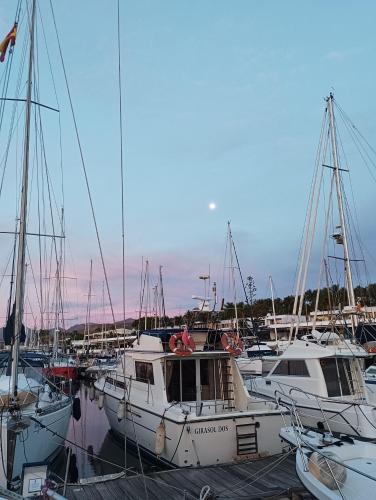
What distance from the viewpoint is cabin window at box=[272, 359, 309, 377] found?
480 inches

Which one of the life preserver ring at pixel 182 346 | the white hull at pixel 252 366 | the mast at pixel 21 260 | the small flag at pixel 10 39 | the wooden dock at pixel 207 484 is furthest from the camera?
the white hull at pixel 252 366

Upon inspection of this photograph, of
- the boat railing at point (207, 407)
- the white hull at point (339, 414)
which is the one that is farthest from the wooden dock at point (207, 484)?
the boat railing at point (207, 407)

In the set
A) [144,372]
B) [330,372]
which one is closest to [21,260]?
[144,372]

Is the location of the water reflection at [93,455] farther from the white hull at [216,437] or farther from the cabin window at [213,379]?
the cabin window at [213,379]

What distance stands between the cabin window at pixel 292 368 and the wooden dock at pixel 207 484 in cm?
376

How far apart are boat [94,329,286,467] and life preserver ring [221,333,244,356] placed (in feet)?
0.52

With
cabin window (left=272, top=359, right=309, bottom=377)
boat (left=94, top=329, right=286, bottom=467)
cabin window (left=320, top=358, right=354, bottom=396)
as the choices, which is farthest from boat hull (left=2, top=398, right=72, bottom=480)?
cabin window (left=320, top=358, right=354, bottom=396)

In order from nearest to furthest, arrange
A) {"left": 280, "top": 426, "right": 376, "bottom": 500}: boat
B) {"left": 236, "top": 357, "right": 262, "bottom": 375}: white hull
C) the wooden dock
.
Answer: {"left": 280, "top": 426, "right": 376, "bottom": 500}: boat
the wooden dock
{"left": 236, "top": 357, "right": 262, "bottom": 375}: white hull

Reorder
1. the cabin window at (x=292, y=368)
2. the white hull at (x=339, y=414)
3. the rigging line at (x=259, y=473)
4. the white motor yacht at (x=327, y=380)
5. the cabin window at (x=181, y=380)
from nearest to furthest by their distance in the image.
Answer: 1. the rigging line at (x=259, y=473)
2. the white hull at (x=339, y=414)
3. the white motor yacht at (x=327, y=380)
4. the cabin window at (x=181, y=380)
5. the cabin window at (x=292, y=368)

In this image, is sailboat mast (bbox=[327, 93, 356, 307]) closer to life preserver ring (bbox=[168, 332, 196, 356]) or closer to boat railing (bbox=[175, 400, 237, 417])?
boat railing (bbox=[175, 400, 237, 417])

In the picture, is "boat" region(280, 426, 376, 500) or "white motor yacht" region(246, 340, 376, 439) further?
"white motor yacht" region(246, 340, 376, 439)

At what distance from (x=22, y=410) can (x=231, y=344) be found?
17.9 ft

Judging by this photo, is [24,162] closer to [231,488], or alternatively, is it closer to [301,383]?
[231,488]

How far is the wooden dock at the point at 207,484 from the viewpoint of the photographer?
7.15m
